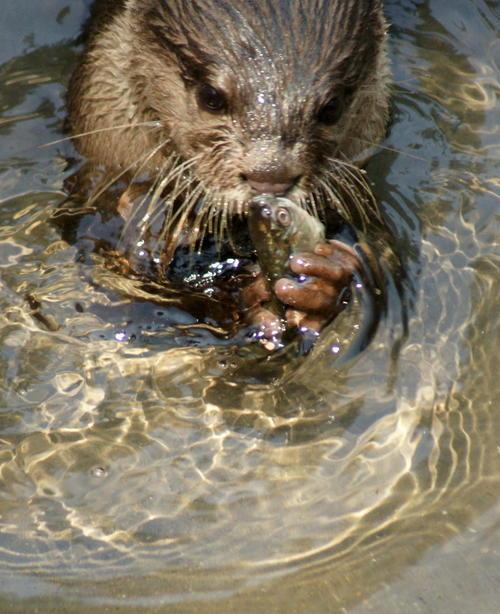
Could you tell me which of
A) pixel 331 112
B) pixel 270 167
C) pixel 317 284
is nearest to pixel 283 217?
pixel 270 167

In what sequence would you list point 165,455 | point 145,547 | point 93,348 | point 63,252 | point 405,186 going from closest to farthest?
point 145,547, point 165,455, point 93,348, point 63,252, point 405,186

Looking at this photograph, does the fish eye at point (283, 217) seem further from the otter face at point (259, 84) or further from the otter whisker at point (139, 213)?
the otter whisker at point (139, 213)

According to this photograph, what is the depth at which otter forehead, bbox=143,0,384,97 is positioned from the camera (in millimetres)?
2633

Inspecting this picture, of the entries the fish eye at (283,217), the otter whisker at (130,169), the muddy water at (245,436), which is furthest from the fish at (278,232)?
the otter whisker at (130,169)

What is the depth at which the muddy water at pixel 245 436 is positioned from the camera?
244cm

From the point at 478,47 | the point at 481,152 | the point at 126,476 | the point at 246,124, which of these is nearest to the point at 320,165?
the point at 246,124

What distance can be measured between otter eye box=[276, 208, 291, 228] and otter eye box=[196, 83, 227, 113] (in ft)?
1.06

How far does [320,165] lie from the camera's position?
2.74m

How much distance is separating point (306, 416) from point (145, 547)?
527 mm

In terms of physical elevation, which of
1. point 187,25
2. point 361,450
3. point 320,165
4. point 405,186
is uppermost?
point 187,25

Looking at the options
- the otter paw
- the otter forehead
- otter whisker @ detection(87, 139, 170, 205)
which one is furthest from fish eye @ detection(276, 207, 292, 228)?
otter whisker @ detection(87, 139, 170, 205)

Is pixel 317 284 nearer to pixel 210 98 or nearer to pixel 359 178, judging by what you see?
pixel 210 98

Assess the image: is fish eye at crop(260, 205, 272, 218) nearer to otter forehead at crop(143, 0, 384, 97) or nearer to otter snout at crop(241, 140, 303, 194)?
otter snout at crop(241, 140, 303, 194)

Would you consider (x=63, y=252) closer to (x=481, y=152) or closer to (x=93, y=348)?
Answer: (x=93, y=348)
